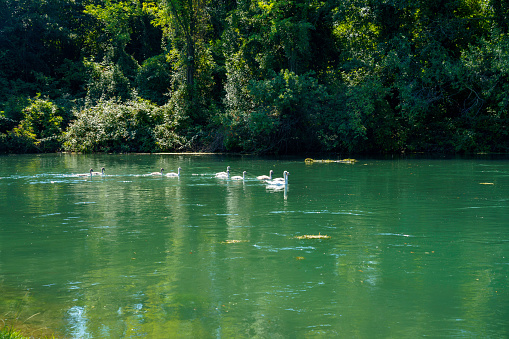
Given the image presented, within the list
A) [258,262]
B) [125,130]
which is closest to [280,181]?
[258,262]

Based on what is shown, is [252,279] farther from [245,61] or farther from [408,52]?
[245,61]

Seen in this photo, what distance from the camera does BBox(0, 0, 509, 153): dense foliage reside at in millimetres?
43781

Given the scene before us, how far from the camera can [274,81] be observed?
4375cm

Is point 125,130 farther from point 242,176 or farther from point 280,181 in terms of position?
point 280,181

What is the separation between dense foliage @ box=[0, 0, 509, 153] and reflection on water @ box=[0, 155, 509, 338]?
21914 mm

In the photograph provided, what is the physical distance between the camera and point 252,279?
10.5 meters

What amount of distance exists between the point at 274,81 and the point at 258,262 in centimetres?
3313

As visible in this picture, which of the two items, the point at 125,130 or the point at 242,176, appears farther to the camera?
the point at 125,130

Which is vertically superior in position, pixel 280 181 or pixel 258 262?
pixel 280 181

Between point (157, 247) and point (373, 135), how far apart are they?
112 ft

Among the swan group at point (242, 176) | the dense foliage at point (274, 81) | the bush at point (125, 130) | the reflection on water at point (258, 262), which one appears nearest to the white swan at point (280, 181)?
the swan group at point (242, 176)

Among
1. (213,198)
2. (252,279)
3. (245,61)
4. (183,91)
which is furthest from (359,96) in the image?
(252,279)

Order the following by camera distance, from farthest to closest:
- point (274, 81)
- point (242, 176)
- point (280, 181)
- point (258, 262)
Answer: point (274, 81) < point (242, 176) < point (280, 181) < point (258, 262)

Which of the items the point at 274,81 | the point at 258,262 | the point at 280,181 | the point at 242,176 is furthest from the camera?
the point at 274,81
